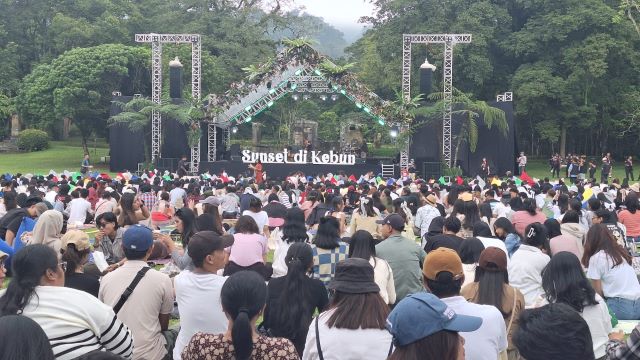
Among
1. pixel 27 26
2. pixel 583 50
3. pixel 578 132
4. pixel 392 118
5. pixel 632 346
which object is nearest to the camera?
pixel 632 346

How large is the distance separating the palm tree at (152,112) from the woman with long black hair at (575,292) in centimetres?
2413

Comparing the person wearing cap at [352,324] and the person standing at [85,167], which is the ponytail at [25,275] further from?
the person standing at [85,167]

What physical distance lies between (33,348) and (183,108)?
26101mm

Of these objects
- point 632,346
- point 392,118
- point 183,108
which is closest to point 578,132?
point 392,118

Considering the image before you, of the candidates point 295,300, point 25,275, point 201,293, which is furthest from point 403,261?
point 25,275

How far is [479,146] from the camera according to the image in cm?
2938

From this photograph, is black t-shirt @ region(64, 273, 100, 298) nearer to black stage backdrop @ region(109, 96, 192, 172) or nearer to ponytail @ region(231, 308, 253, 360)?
ponytail @ region(231, 308, 253, 360)

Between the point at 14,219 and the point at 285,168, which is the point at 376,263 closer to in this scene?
the point at 14,219

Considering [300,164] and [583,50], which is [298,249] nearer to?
[300,164]

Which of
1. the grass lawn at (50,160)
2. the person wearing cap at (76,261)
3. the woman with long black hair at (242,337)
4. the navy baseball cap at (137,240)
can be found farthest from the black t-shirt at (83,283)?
the grass lawn at (50,160)

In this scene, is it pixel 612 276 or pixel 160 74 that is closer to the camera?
pixel 612 276

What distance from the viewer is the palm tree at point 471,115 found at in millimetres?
27672

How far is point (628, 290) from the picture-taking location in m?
6.61

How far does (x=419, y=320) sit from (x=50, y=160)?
35861mm
